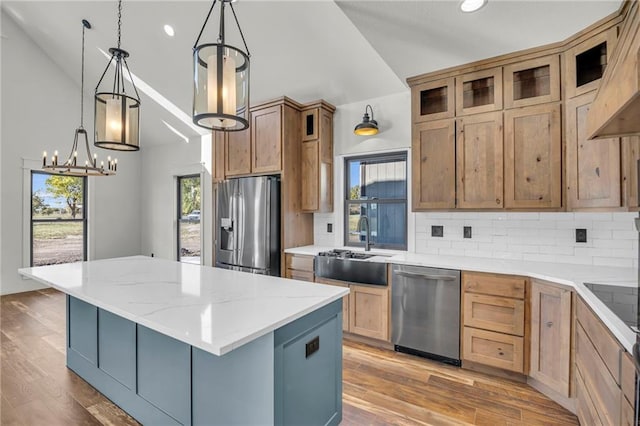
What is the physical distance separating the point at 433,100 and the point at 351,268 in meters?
1.88

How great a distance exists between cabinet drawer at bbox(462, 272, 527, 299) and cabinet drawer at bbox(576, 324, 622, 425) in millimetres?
484

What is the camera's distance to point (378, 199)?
3.72 meters

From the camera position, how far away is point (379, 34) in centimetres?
254

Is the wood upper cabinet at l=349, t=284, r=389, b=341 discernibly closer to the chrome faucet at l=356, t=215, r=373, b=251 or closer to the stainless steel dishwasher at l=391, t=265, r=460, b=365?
the stainless steel dishwasher at l=391, t=265, r=460, b=365

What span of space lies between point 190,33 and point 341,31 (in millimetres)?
1863

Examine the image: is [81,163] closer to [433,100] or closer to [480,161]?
[433,100]

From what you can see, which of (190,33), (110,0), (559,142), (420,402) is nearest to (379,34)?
(559,142)

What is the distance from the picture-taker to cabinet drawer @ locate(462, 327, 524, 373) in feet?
7.72

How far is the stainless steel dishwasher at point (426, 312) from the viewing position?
2.60 m

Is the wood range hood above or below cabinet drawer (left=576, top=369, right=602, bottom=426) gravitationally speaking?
above

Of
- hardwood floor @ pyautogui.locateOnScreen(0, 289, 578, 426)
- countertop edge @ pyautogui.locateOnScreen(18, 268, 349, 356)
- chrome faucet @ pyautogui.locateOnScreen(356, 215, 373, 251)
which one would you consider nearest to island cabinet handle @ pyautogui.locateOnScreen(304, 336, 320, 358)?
countertop edge @ pyautogui.locateOnScreen(18, 268, 349, 356)

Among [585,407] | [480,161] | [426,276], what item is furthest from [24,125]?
[585,407]

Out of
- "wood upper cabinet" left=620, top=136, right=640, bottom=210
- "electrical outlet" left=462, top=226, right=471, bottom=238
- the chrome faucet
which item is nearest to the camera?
"wood upper cabinet" left=620, top=136, right=640, bottom=210

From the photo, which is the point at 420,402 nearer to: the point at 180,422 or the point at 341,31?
the point at 180,422
